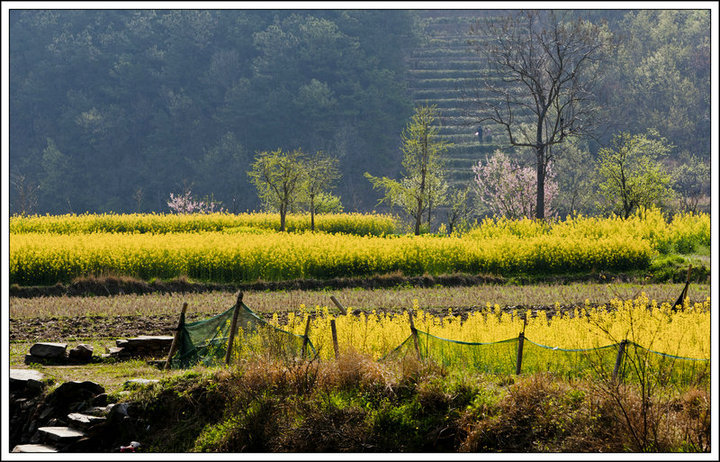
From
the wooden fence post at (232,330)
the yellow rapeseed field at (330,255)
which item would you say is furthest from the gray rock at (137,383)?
the yellow rapeseed field at (330,255)

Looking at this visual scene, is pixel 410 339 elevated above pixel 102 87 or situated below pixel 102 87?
below

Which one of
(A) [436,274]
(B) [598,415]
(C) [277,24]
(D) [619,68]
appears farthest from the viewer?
(C) [277,24]

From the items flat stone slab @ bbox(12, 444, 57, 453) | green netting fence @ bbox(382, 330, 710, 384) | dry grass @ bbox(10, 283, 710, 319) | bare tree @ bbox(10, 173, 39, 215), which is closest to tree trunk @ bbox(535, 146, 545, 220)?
dry grass @ bbox(10, 283, 710, 319)

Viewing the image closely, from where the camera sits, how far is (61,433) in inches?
384

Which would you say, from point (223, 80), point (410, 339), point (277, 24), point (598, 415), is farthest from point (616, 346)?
point (277, 24)

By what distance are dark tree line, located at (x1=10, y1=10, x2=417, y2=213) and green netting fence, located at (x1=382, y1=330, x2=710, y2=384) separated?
56.1 meters

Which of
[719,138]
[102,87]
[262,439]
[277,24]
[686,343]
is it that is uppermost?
[277,24]

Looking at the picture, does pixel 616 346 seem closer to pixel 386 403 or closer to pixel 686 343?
pixel 686 343

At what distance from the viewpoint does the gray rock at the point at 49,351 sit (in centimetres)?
1251

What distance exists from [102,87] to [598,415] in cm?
7752

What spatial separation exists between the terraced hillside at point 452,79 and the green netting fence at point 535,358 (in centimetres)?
Result: 4960

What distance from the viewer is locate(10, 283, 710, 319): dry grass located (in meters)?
17.6

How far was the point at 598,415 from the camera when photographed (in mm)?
8523

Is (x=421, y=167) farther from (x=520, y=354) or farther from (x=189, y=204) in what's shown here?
(x=520, y=354)
